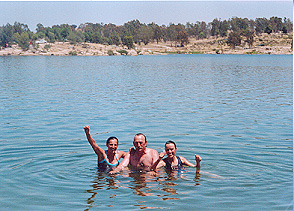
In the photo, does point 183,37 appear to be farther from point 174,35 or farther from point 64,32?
point 64,32

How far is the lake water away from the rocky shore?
103939mm

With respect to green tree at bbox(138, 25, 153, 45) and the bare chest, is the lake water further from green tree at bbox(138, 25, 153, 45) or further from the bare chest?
green tree at bbox(138, 25, 153, 45)

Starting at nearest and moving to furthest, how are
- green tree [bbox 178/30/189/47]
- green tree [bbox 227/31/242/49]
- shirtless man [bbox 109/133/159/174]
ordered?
shirtless man [bbox 109/133/159/174]
green tree [bbox 227/31/242/49]
green tree [bbox 178/30/189/47]

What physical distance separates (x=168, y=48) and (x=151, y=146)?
137 metres

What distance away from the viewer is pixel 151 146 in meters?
13.6

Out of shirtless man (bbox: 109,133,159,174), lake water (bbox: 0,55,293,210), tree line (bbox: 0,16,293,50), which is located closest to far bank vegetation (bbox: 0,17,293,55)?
tree line (bbox: 0,16,293,50)

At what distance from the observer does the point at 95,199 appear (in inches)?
340

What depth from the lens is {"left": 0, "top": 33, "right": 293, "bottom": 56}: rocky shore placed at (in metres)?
127

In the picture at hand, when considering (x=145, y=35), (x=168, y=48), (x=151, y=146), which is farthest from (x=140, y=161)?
(x=145, y=35)

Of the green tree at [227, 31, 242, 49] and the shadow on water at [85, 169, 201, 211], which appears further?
the green tree at [227, 31, 242, 49]

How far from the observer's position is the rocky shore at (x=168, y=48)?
12706 cm

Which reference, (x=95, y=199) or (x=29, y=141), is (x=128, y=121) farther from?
(x=95, y=199)

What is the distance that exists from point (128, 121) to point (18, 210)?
30.8 ft

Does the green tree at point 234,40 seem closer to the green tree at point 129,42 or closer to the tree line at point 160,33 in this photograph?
the tree line at point 160,33
